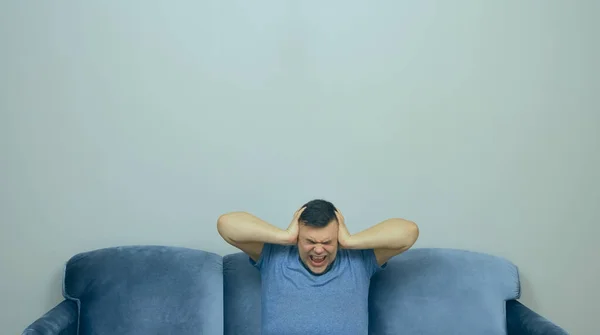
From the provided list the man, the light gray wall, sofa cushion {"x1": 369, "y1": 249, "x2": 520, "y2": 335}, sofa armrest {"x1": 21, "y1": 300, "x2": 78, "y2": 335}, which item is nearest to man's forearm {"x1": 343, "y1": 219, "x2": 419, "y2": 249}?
the man

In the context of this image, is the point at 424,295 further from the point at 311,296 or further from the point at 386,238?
the point at 311,296

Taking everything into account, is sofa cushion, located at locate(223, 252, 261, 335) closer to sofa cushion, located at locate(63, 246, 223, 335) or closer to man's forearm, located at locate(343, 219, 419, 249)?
sofa cushion, located at locate(63, 246, 223, 335)

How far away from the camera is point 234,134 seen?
2.61 metres

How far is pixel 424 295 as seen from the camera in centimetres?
241

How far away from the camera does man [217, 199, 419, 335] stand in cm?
218

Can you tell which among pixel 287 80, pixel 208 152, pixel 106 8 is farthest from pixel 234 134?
pixel 106 8

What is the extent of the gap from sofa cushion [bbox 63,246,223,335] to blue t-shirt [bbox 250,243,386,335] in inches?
10.4

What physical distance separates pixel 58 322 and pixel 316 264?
1.00 meters

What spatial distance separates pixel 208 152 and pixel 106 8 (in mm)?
741

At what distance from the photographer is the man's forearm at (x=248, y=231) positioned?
222cm

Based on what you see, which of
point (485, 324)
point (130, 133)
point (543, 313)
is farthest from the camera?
point (543, 313)

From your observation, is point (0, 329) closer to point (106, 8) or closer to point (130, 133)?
point (130, 133)

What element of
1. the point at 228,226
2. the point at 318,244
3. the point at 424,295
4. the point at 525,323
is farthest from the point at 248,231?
the point at 525,323

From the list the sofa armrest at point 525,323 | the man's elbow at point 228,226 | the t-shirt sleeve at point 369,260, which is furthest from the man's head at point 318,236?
the sofa armrest at point 525,323
